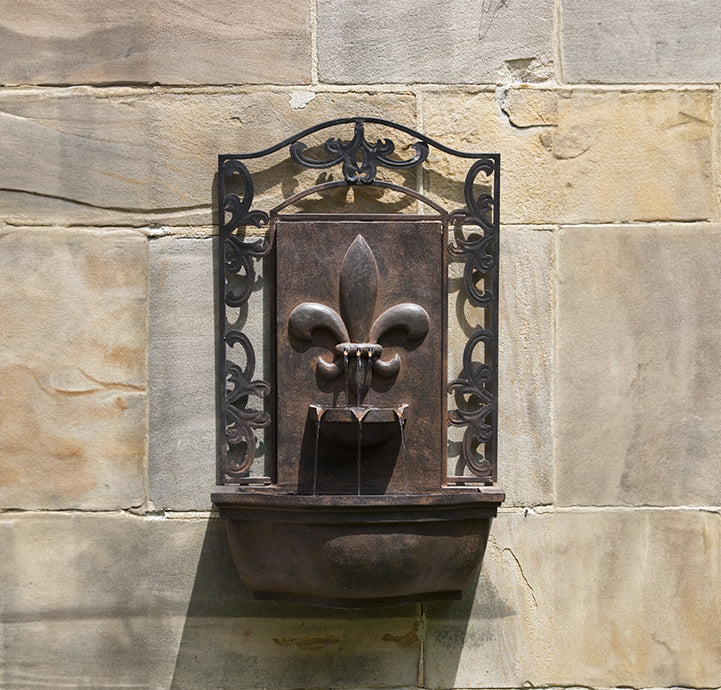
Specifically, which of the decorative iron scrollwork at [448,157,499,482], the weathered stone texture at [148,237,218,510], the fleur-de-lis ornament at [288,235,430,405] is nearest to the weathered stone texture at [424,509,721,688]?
the decorative iron scrollwork at [448,157,499,482]

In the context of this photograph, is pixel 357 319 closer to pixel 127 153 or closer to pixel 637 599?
pixel 127 153

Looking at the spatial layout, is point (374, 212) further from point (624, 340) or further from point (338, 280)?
point (624, 340)

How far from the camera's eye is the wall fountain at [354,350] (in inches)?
89.3

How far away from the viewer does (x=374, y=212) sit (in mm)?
2379

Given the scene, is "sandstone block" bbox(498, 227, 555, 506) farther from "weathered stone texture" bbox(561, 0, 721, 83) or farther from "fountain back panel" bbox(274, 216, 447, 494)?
"weathered stone texture" bbox(561, 0, 721, 83)

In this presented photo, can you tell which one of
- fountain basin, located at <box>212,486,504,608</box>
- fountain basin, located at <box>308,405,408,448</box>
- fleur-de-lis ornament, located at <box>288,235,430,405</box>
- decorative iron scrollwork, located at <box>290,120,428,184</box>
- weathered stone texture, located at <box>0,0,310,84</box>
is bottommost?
fountain basin, located at <box>212,486,504,608</box>

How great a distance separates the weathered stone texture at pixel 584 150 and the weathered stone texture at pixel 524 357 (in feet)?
0.30

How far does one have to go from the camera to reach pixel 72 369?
2.36 meters

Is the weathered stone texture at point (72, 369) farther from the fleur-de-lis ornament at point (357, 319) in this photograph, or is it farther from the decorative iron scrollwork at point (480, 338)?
the decorative iron scrollwork at point (480, 338)

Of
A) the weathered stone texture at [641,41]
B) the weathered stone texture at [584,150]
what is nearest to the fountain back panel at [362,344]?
the weathered stone texture at [584,150]

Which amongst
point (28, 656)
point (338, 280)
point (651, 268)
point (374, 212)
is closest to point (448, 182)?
point (374, 212)

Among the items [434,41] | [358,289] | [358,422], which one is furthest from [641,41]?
[358,422]

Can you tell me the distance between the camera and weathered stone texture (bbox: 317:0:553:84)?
2373mm

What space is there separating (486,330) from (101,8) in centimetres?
118
